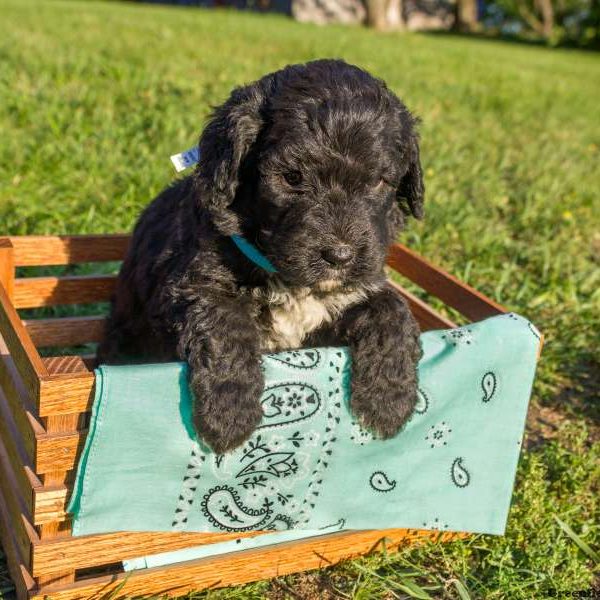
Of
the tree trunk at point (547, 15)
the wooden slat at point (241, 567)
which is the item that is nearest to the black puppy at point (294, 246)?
the wooden slat at point (241, 567)

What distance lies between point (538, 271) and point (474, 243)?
48 cm

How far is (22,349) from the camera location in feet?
8.05

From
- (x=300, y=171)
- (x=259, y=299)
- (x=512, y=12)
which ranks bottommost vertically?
(x=512, y=12)

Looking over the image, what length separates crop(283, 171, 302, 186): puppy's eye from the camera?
8.81ft

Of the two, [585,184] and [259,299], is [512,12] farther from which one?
[259,299]

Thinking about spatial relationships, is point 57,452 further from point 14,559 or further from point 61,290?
point 61,290

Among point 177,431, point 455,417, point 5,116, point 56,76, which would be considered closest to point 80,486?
point 177,431

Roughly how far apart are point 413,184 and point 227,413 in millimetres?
1254

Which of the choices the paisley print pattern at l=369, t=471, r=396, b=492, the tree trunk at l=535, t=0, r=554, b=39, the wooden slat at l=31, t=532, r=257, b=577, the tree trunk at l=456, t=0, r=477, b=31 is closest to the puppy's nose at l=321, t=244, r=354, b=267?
the paisley print pattern at l=369, t=471, r=396, b=492

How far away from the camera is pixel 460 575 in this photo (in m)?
3.09

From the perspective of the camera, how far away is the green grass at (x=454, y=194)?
3164mm

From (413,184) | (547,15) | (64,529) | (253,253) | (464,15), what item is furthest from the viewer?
(464,15)

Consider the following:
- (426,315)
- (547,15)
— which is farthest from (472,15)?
(426,315)

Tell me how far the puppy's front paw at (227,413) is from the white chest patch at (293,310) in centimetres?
43
